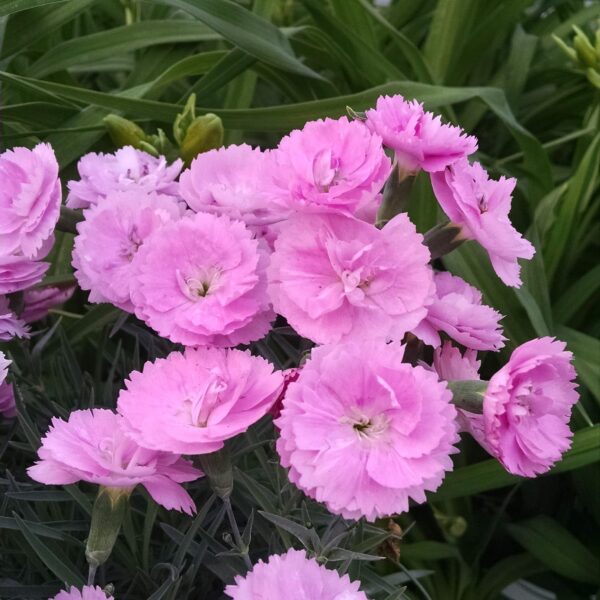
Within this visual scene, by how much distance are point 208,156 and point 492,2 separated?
720 mm

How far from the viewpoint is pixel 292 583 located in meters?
0.38

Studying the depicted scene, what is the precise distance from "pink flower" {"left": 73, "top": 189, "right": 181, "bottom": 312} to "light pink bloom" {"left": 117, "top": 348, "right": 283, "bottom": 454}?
2.6 inches

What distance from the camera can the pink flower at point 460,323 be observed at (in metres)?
0.44

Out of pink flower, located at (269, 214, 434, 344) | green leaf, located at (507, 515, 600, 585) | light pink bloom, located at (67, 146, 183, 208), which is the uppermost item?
pink flower, located at (269, 214, 434, 344)

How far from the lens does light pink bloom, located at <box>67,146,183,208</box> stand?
0.53 meters

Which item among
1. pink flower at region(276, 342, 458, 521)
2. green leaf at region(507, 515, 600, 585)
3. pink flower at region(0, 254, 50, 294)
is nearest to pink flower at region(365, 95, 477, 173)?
pink flower at region(276, 342, 458, 521)

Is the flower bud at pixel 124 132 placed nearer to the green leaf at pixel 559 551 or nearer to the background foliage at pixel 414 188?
the background foliage at pixel 414 188

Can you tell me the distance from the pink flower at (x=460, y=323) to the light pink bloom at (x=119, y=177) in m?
0.19

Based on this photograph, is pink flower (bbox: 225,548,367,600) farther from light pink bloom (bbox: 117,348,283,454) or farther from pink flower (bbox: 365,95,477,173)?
pink flower (bbox: 365,95,477,173)

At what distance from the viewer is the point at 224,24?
0.78m

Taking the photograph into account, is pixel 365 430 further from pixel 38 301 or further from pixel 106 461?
pixel 38 301

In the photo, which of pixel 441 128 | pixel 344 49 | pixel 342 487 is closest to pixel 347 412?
pixel 342 487

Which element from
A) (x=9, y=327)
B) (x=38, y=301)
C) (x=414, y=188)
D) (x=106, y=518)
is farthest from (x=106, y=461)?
(x=414, y=188)

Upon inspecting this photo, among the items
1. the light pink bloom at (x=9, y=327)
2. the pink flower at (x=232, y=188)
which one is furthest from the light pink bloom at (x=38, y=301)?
the pink flower at (x=232, y=188)
